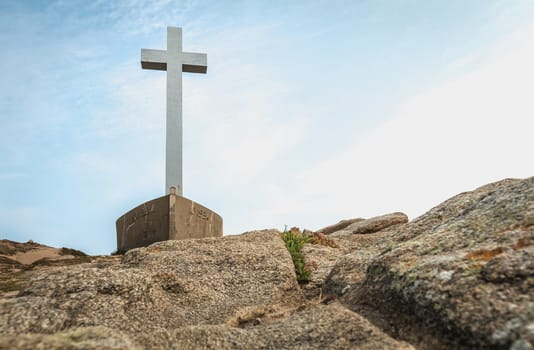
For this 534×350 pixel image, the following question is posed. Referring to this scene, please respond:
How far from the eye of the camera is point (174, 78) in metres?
15.9

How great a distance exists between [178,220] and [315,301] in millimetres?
7136

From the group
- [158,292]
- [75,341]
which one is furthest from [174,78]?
[75,341]

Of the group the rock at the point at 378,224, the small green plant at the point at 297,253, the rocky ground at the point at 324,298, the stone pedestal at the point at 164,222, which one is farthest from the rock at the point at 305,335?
the rock at the point at 378,224

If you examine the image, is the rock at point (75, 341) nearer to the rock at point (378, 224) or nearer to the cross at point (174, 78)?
the rock at point (378, 224)

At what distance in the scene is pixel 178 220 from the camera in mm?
11625

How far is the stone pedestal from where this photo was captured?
1159 centimetres

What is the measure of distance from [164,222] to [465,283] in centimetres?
914

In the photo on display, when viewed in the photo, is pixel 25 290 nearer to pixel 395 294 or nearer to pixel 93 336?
pixel 93 336

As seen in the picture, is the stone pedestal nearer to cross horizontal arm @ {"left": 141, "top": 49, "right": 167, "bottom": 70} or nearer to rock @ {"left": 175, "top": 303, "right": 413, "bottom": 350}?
cross horizontal arm @ {"left": 141, "top": 49, "right": 167, "bottom": 70}

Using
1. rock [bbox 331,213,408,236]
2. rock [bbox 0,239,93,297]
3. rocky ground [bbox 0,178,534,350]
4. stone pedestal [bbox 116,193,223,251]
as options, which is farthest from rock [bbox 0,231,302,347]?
rock [bbox 331,213,408,236]

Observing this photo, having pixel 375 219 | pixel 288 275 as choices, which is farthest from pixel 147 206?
pixel 288 275

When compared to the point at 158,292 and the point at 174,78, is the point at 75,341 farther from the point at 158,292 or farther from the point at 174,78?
the point at 174,78

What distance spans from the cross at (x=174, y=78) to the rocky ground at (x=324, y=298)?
27.8 ft

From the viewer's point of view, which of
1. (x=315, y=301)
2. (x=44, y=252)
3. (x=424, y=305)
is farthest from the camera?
(x=44, y=252)
